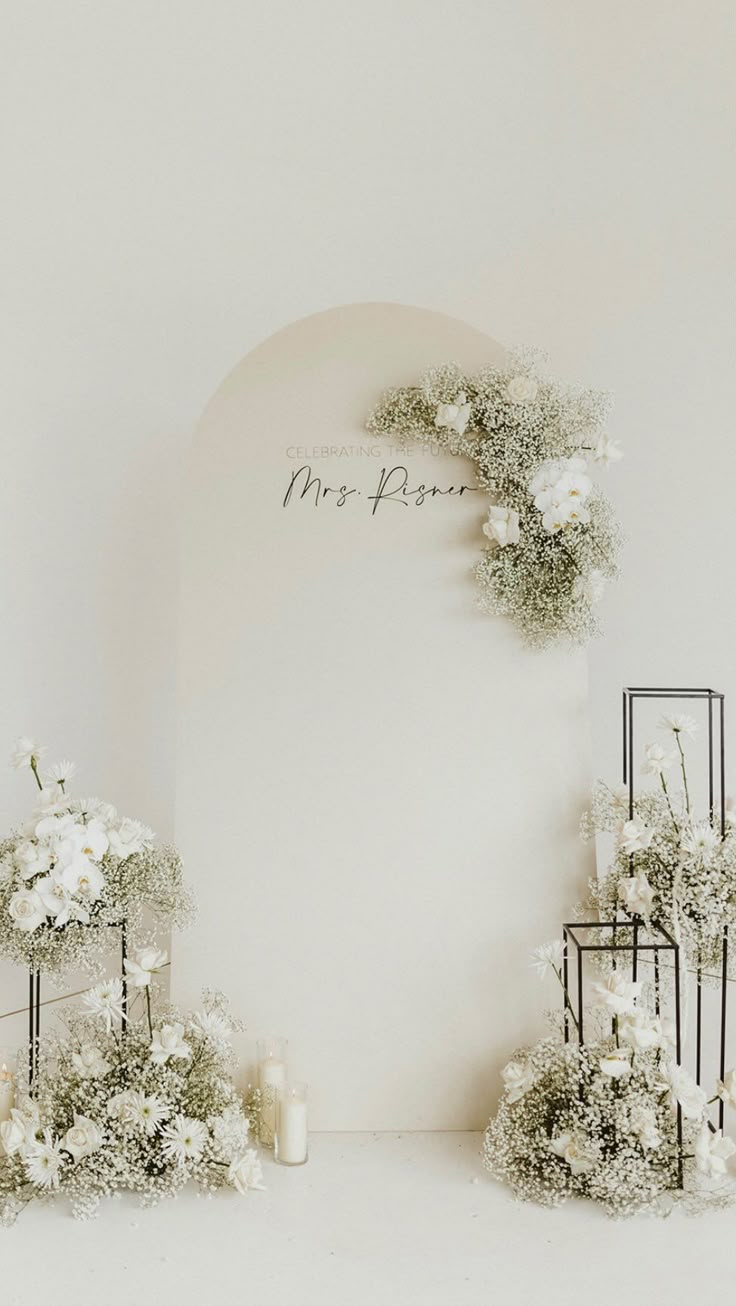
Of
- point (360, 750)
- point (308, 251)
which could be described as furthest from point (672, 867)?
point (308, 251)

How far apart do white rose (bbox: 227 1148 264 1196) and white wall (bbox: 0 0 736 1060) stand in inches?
35.2

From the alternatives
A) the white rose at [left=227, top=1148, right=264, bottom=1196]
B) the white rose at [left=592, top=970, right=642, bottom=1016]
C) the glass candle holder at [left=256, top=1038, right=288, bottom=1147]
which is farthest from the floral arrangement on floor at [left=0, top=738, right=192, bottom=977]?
the white rose at [left=592, top=970, right=642, bottom=1016]

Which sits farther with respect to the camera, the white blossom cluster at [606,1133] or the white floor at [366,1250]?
the white blossom cluster at [606,1133]

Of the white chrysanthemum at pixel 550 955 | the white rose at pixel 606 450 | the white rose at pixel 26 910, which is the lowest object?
the white chrysanthemum at pixel 550 955

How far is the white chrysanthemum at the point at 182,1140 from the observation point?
1.89 metres

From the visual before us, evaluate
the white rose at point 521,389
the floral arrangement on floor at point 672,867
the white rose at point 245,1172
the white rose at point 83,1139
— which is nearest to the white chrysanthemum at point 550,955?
the floral arrangement on floor at point 672,867

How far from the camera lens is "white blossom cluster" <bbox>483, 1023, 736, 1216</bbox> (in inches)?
73.3

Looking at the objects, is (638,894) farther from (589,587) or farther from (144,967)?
(144,967)

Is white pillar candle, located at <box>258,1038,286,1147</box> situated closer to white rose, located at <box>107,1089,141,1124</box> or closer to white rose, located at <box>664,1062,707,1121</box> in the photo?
white rose, located at <box>107,1089,141,1124</box>

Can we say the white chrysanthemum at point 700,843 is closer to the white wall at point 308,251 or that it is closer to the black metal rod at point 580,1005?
the black metal rod at point 580,1005

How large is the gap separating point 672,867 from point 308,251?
1.68 m

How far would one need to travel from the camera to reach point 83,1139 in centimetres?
190

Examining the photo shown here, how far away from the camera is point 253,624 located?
7.16ft

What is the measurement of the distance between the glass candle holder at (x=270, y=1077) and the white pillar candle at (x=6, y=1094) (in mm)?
461
